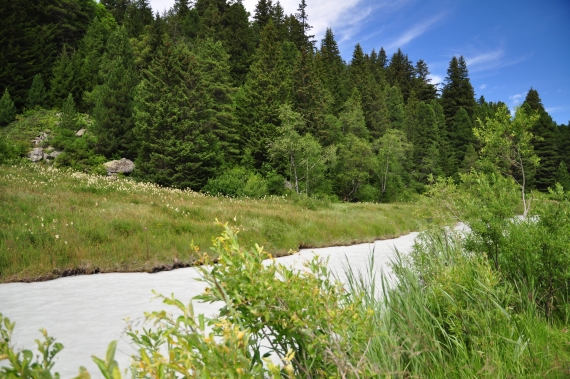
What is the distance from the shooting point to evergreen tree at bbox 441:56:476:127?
2803 inches

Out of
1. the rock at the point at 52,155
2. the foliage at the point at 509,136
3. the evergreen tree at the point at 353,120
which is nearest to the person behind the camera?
the foliage at the point at 509,136

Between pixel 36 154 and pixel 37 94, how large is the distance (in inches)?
490

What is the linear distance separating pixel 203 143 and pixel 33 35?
2766 cm

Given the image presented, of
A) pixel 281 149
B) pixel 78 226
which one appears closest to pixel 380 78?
pixel 281 149

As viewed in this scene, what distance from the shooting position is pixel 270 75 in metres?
38.2

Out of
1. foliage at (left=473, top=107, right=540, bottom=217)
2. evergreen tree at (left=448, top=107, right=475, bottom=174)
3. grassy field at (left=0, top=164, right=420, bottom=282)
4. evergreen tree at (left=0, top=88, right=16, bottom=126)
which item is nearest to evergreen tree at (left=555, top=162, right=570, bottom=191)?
evergreen tree at (left=448, top=107, right=475, bottom=174)

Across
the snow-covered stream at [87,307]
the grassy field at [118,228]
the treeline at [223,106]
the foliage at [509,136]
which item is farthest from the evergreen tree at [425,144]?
the snow-covered stream at [87,307]

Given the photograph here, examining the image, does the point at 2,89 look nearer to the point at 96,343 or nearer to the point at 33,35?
the point at 33,35

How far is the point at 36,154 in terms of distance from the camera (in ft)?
88.9

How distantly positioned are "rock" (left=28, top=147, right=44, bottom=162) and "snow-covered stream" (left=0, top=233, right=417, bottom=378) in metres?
23.9

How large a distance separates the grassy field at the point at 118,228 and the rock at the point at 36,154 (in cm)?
1068

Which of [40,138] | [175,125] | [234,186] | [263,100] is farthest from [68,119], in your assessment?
[263,100]

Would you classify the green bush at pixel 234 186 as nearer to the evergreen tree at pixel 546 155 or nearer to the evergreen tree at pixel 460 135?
the evergreen tree at pixel 460 135

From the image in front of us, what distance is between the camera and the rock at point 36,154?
87.6ft
